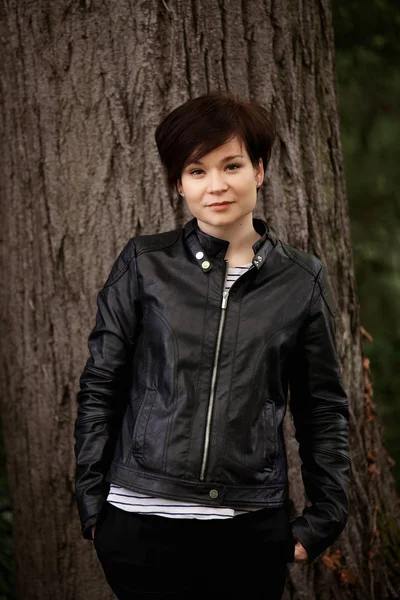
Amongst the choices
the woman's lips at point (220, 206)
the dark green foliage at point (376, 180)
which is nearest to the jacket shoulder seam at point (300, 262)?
the woman's lips at point (220, 206)

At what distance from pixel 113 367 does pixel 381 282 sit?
3.96m

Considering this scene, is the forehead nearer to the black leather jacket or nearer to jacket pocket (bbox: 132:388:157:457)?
the black leather jacket

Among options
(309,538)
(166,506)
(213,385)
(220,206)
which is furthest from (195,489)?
(220,206)

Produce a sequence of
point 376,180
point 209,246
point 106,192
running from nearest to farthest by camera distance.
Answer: point 209,246 < point 106,192 < point 376,180

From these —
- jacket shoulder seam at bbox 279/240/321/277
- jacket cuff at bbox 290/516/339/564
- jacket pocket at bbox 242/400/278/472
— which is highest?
jacket shoulder seam at bbox 279/240/321/277

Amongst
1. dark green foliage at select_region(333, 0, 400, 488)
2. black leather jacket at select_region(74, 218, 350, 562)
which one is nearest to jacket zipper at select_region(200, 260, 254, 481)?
black leather jacket at select_region(74, 218, 350, 562)

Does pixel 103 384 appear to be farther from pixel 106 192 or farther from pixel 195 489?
pixel 106 192

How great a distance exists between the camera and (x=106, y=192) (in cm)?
299

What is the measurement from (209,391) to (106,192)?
1.20 meters

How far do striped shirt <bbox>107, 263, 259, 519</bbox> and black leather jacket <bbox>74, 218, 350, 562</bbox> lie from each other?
35 mm

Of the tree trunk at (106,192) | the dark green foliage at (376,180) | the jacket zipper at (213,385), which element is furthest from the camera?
the dark green foliage at (376,180)

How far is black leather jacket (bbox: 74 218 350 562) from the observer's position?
7.10 feet

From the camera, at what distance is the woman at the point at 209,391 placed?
2168 mm

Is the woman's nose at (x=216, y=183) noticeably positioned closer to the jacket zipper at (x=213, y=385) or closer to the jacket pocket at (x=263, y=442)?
the jacket zipper at (x=213, y=385)
